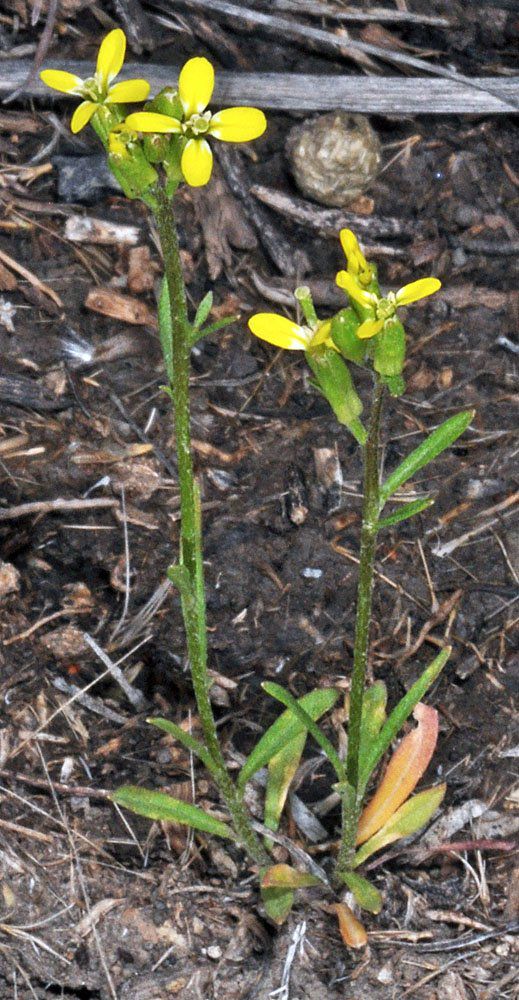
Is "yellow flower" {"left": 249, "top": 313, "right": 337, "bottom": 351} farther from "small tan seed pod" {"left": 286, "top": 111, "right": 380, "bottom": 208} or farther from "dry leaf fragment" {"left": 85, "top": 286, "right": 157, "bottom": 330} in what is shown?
"small tan seed pod" {"left": 286, "top": 111, "right": 380, "bottom": 208}

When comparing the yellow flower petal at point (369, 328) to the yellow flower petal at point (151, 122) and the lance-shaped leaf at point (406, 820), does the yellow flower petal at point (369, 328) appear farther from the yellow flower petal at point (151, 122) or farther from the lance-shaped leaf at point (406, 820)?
the lance-shaped leaf at point (406, 820)

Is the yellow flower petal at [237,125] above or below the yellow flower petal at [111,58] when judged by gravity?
below

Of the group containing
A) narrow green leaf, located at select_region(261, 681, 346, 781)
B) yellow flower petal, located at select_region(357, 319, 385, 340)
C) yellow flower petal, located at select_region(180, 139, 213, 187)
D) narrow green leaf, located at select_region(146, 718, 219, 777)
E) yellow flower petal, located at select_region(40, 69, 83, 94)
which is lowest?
narrow green leaf, located at select_region(146, 718, 219, 777)

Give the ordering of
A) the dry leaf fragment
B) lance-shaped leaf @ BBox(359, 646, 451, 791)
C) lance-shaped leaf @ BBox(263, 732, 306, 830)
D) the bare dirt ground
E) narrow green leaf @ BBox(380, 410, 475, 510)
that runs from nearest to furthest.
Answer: narrow green leaf @ BBox(380, 410, 475, 510) → lance-shaped leaf @ BBox(359, 646, 451, 791) → the bare dirt ground → lance-shaped leaf @ BBox(263, 732, 306, 830) → the dry leaf fragment

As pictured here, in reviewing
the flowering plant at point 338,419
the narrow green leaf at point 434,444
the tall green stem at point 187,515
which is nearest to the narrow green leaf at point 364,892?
the flowering plant at point 338,419

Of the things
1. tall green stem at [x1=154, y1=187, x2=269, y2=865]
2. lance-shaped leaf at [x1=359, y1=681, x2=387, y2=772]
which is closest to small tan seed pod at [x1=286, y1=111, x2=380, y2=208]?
tall green stem at [x1=154, y1=187, x2=269, y2=865]
